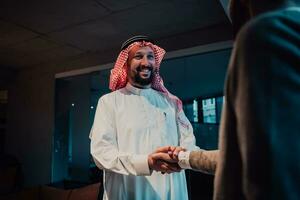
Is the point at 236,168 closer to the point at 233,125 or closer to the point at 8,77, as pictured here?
the point at 233,125

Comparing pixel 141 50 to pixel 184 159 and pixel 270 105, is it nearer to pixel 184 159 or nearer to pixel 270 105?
pixel 184 159

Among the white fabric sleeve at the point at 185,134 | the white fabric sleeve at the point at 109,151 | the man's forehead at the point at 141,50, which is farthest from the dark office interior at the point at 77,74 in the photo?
the white fabric sleeve at the point at 109,151

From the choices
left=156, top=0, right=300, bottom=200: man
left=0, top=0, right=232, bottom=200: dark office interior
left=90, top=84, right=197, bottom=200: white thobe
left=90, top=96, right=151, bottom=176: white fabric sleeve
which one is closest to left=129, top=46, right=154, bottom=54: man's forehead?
left=90, top=84, right=197, bottom=200: white thobe

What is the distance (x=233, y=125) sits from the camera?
21.3 inches

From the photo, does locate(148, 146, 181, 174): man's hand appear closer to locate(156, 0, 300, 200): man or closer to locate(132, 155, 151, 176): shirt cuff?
locate(132, 155, 151, 176): shirt cuff

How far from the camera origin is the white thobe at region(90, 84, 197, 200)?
1.46 meters

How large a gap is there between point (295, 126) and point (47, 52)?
13.7ft

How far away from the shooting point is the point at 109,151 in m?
1.50

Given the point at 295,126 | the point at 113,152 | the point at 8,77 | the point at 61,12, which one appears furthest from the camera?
the point at 8,77

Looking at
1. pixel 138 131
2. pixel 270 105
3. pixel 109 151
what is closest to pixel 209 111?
pixel 138 131

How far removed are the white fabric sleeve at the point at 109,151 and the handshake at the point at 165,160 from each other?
34 mm

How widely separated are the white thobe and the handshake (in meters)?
0.04

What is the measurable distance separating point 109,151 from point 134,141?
0.54ft

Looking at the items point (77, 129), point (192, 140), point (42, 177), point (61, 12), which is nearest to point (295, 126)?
point (192, 140)
